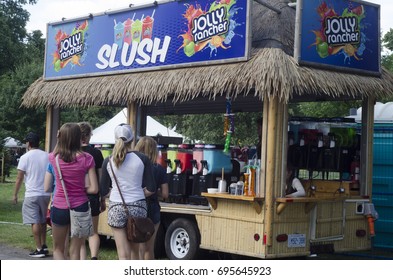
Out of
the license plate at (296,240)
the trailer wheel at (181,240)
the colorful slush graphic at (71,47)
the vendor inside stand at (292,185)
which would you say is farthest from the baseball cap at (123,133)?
the colorful slush graphic at (71,47)

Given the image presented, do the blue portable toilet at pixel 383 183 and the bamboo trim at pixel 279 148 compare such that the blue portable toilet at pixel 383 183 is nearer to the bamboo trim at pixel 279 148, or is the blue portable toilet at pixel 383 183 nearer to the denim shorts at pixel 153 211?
the bamboo trim at pixel 279 148

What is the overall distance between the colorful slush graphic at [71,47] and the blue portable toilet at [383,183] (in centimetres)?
555

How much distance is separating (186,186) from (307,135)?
6.91 feet

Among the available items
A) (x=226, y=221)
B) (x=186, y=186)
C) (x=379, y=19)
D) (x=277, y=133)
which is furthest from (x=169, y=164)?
(x=379, y=19)

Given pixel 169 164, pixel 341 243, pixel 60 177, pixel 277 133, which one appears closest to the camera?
pixel 60 177

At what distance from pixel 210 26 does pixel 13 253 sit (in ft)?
16.3

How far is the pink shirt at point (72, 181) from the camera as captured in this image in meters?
7.98

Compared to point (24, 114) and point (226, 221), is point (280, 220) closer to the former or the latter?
point (226, 221)

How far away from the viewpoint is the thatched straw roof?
9773 millimetres

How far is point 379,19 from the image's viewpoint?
11.7m

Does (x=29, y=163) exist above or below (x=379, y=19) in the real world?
below

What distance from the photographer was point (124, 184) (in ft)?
26.0

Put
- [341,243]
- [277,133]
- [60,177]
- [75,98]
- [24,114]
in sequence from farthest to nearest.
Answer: [24,114]
[75,98]
[341,243]
[277,133]
[60,177]

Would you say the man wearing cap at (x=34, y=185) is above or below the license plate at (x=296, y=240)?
above
